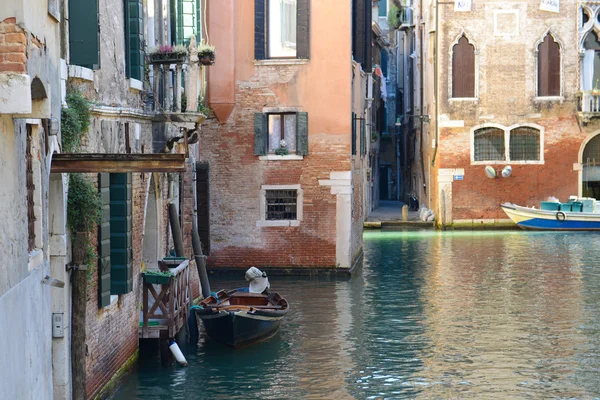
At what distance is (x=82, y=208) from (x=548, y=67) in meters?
25.5

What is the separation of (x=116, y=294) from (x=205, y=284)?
5056 millimetres

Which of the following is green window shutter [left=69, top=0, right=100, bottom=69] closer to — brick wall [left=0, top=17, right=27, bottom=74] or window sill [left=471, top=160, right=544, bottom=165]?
brick wall [left=0, top=17, right=27, bottom=74]

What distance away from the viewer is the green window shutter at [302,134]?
2028 cm

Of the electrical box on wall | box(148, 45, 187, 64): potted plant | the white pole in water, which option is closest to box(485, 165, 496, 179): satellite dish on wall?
box(148, 45, 187, 64): potted plant

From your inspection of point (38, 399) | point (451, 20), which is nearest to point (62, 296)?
point (38, 399)

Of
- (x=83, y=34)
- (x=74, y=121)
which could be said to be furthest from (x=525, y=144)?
(x=74, y=121)

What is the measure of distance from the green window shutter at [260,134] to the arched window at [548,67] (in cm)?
1489

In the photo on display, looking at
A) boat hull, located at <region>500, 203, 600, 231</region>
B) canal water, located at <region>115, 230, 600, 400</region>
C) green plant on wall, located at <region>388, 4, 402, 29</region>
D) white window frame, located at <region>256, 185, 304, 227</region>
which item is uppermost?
green plant on wall, located at <region>388, 4, 402, 29</region>

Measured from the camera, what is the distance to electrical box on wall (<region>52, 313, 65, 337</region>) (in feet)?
28.2

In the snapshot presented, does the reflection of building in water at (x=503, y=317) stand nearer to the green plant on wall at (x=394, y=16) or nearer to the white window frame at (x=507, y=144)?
the white window frame at (x=507, y=144)

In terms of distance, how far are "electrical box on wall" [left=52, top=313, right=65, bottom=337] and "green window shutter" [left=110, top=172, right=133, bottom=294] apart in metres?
2.10

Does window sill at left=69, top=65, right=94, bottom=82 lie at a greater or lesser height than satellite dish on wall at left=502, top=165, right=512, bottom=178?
greater

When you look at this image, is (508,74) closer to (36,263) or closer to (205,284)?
(205,284)

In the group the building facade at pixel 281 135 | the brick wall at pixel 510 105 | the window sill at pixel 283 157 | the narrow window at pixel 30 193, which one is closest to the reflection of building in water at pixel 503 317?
the building facade at pixel 281 135
